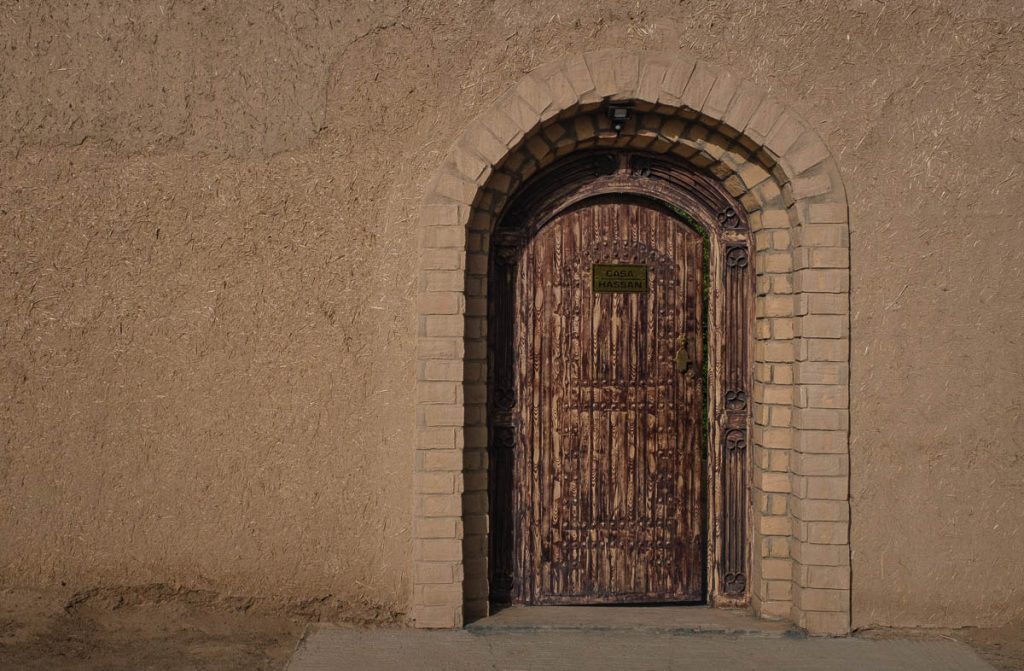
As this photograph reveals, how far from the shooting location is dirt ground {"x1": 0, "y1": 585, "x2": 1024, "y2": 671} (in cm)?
381

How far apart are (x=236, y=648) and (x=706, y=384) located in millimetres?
2626

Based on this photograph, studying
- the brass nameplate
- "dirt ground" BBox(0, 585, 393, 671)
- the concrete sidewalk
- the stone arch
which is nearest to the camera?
the concrete sidewalk

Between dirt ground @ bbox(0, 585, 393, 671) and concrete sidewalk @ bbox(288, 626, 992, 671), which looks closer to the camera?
concrete sidewalk @ bbox(288, 626, 992, 671)

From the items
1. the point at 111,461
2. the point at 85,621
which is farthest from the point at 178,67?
the point at 85,621

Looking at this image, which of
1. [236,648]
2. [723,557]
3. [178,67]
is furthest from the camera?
[723,557]

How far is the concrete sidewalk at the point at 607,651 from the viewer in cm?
369

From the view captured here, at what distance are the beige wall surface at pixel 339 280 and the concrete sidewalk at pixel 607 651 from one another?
217 millimetres

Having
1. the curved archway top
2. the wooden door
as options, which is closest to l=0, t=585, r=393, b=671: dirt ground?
the wooden door

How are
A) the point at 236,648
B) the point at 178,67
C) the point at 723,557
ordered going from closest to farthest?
1. the point at 236,648
2. the point at 178,67
3. the point at 723,557

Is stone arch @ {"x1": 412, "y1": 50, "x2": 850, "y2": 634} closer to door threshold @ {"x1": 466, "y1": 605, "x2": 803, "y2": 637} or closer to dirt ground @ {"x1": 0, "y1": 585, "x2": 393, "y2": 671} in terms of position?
door threshold @ {"x1": 466, "y1": 605, "x2": 803, "y2": 637}

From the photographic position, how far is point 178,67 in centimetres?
410

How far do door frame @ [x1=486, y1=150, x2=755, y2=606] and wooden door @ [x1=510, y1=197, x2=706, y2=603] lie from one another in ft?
0.19

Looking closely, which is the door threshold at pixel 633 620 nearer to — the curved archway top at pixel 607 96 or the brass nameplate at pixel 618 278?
the brass nameplate at pixel 618 278

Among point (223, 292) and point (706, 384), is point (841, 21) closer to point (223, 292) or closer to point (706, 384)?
point (706, 384)
